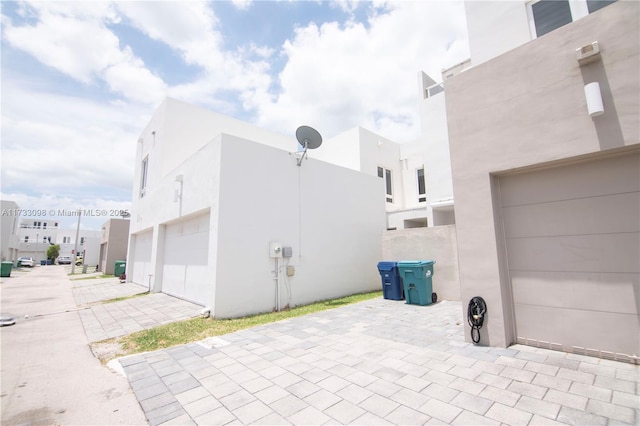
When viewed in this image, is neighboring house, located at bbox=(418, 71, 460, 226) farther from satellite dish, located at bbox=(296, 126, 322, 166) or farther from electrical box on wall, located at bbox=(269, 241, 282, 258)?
electrical box on wall, located at bbox=(269, 241, 282, 258)

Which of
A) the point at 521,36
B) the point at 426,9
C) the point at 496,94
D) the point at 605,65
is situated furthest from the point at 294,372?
the point at 521,36

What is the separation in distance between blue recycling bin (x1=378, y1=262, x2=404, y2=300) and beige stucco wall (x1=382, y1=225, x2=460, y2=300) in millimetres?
1095

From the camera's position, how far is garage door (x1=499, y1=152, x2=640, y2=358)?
3.58 m

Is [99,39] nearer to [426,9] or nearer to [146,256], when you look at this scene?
[426,9]

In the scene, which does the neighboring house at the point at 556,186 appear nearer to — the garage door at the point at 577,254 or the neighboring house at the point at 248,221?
the garage door at the point at 577,254

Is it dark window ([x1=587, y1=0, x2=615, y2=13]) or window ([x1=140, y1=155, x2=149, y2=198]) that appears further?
window ([x1=140, y1=155, x2=149, y2=198])

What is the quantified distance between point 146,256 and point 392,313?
43.1 ft

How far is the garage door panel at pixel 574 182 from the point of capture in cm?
362

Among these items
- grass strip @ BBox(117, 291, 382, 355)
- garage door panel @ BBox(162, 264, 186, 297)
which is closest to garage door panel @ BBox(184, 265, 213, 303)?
garage door panel @ BBox(162, 264, 186, 297)

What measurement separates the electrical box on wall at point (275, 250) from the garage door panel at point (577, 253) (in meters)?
5.58

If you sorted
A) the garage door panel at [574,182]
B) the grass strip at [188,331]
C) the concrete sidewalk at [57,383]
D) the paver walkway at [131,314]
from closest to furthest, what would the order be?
the concrete sidewalk at [57,383] < the garage door panel at [574,182] < the grass strip at [188,331] < the paver walkway at [131,314]

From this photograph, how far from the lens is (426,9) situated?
684cm

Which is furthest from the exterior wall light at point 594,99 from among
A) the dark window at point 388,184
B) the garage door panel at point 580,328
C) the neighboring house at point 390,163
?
the dark window at point 388,184

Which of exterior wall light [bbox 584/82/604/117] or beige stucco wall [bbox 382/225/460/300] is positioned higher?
exterior wall light [bbox 584/82/604/117]
